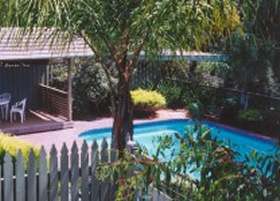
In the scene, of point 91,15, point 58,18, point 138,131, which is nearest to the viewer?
point 58,18

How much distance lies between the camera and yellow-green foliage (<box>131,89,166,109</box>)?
60.6ft

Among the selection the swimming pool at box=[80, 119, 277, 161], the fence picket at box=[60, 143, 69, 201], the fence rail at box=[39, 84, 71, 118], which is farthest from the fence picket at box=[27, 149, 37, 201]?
the fence rail at box=[39, 84, 71, 118]

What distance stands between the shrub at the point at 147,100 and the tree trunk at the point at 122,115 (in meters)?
11.7

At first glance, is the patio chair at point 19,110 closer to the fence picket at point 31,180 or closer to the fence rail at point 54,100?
the fence rail at point 54,100

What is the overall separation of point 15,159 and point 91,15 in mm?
1874

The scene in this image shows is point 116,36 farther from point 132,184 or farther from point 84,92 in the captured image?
point 84,92

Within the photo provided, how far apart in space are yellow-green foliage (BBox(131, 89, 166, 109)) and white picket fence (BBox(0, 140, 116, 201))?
39.6ft

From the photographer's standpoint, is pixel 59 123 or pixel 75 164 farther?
pixel 59 123

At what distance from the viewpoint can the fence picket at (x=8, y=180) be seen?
5688 mm

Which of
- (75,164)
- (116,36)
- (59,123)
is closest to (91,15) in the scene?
(116,36)

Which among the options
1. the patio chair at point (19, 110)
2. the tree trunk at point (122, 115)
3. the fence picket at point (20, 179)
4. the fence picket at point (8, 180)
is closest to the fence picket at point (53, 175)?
the fence picket at point (20, 179)

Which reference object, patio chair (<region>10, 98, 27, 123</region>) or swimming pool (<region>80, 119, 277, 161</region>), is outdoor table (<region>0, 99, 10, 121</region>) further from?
swimming pool (<region>80, 119, 277, 161</region>)

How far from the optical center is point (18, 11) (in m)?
5.17

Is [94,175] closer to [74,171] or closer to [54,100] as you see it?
[74,171]
